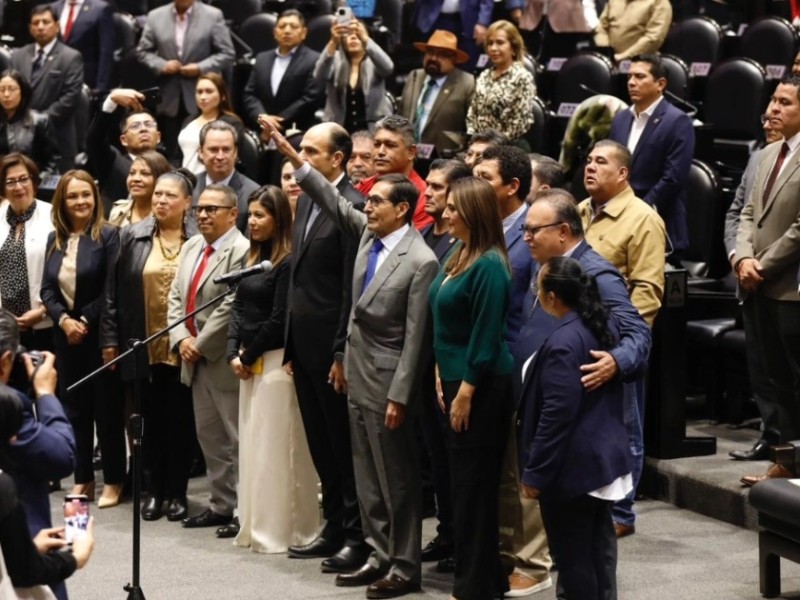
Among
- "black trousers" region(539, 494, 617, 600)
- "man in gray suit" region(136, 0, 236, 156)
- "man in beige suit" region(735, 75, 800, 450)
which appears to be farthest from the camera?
"man in gray suit" region(136, 0, 236, 156)

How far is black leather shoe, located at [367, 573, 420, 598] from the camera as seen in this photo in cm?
546

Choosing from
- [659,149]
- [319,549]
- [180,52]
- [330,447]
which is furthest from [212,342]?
[180,52]

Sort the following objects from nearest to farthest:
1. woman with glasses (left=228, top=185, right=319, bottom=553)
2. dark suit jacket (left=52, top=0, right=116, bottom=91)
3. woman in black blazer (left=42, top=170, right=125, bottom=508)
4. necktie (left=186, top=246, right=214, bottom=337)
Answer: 1. woman with glasses (left=228, top=185, right=319, bottom=553)
2. necktie (left=186, top=246, right=214, bottom=337)
3. woman in black blazer (left=42, top=170, right=125, bottom=508)
4. dark suit jacket (left=52, top=0, right=116, bottom=91)

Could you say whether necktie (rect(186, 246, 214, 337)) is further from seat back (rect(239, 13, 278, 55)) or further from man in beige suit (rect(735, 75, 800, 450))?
seat back (rect(239, 13, 278, 55))

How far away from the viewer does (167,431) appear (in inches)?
268

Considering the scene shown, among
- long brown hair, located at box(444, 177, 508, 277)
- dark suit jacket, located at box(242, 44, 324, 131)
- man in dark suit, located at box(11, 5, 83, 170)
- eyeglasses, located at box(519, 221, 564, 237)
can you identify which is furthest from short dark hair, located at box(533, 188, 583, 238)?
man in dark suit, located at box(11, 5, 83, 170)

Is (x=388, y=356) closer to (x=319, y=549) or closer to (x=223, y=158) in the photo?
(x=319, y=549)

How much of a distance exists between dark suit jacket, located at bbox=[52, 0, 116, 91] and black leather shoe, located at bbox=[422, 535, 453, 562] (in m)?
5.61

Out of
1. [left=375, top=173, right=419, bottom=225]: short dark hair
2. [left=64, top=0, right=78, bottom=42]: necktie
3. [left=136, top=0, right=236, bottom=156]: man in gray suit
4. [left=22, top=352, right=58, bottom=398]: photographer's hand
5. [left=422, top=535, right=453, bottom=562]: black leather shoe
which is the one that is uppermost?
[left=64, top=0, right=78, bottom=42]: necktie

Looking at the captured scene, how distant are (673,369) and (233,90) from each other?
4496 mm

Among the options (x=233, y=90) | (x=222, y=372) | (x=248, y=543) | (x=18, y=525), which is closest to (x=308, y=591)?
(x=248, y=543)

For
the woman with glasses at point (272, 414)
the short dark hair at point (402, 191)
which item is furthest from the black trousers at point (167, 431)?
the short dark hair at point (402, 191)

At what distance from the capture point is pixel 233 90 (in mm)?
10016

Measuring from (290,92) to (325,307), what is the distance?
370cm
